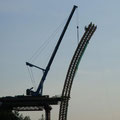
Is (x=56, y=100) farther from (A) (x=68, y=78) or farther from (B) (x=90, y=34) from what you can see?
(B) (x=90, y=34)

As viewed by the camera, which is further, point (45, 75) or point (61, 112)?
point (45, 75)

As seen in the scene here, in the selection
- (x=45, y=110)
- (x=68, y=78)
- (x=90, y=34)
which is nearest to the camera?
(x=90, y=34)

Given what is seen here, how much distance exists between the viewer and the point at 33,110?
413 feet

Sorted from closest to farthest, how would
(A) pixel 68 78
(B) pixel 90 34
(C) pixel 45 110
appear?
(B) pixel 90 34 → (A) pixel 68 78 → (C) pixel 45 110

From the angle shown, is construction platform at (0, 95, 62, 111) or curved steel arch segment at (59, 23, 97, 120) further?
construction platform at (0, 95, 62, 111)

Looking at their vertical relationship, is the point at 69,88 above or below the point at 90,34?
below

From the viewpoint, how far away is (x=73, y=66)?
11375cm

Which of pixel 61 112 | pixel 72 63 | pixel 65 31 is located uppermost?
pixel 65 31

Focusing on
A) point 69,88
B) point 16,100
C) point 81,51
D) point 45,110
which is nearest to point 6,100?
point 16,100

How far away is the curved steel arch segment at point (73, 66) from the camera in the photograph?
4206 inches

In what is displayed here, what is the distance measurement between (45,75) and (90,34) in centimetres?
2770

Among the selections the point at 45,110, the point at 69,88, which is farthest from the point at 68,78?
the point at 45,110

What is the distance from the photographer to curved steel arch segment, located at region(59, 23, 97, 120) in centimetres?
10684

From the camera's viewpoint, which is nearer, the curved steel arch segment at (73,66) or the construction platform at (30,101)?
the curved steel arch segment at (73,66)
